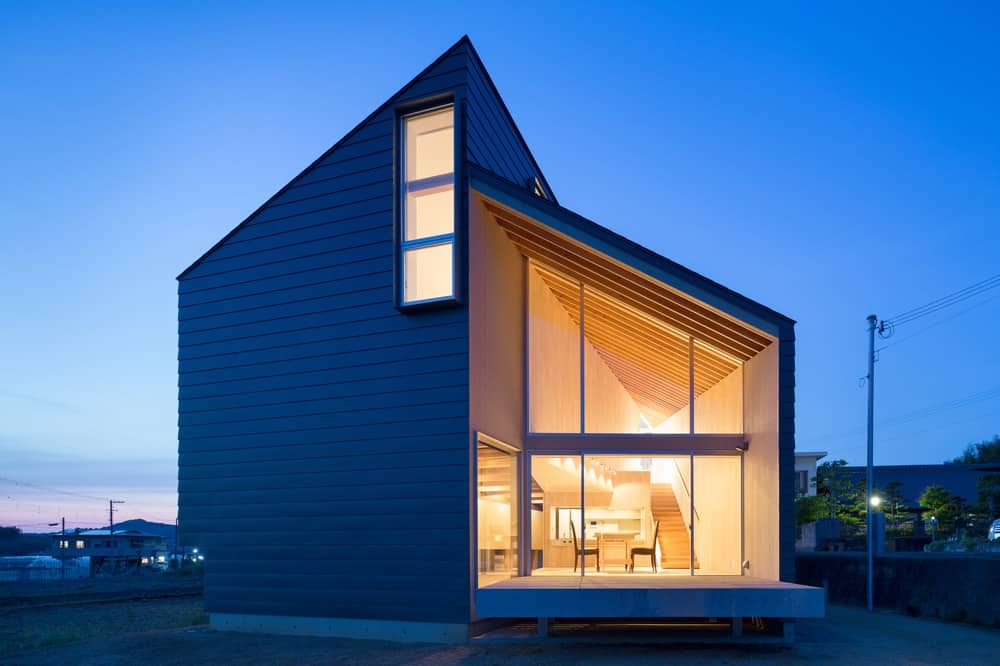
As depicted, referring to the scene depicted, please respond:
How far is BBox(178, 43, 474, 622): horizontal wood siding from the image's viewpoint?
940 cm

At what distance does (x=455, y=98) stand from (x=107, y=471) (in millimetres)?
92230

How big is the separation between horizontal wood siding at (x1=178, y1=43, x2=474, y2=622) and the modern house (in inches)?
1.3

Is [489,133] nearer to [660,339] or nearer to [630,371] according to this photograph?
[660,339]

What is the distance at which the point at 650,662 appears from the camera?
25.5 ft

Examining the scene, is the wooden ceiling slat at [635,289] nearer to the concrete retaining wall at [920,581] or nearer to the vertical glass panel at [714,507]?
the vertical glass panel at [714,507]

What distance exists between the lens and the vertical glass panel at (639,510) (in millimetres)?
11438

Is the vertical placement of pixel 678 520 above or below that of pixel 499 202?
below

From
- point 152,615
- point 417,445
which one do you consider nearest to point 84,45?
point 152,615

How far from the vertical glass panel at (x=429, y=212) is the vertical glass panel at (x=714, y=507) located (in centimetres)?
507

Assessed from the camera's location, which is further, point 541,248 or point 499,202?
point 541,248

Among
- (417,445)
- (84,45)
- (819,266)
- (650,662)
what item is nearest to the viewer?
A: (650,662)

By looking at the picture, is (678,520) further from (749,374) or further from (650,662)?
(650,662)

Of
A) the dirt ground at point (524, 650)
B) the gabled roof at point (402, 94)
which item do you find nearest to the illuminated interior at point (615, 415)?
the dirt ground at point (524, 650)

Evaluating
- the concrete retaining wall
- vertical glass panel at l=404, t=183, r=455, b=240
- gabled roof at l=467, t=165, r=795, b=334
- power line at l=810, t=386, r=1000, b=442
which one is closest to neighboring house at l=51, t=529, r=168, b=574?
the concrete retaining wall
